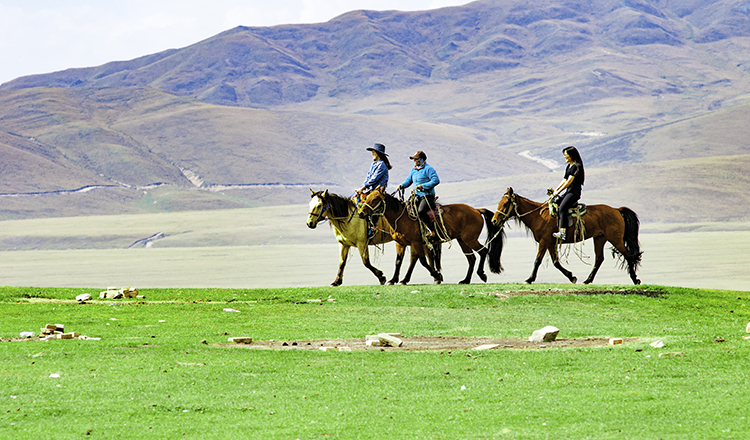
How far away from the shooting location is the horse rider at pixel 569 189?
20.1m

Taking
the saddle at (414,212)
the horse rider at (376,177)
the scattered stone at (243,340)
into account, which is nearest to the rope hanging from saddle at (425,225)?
the saddle at (414,212)

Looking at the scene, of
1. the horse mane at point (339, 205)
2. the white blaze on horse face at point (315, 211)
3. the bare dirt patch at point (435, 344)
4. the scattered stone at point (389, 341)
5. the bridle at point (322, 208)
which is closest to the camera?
the bare dirt patch at point (435, 344)

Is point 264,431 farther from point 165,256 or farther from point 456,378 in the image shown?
point 165,256

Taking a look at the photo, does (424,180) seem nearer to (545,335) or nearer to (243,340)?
(545,335)

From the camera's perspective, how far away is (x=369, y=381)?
31.4 ft

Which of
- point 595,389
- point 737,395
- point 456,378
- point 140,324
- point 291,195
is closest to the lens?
point 737,395

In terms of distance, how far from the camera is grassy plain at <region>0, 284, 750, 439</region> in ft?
24.7

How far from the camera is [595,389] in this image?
8773 millimetres

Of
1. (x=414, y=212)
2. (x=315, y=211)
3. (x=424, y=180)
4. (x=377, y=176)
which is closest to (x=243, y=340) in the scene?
(x=315, y=211)

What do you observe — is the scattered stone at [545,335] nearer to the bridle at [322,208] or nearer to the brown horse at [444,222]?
the brown horse at [444,222]

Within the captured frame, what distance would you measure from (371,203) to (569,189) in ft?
15.6

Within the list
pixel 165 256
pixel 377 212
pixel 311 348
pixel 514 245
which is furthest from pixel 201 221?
pixel 311 348

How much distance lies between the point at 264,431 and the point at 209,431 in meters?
0.50

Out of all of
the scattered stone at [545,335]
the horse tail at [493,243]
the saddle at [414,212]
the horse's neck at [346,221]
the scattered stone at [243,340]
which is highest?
the saddle at [414,212]
